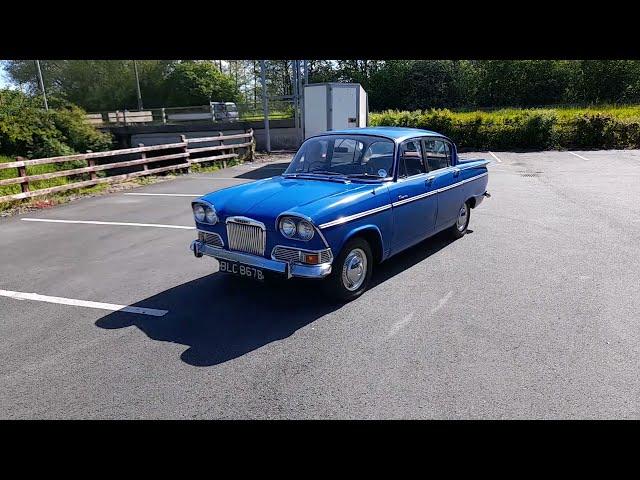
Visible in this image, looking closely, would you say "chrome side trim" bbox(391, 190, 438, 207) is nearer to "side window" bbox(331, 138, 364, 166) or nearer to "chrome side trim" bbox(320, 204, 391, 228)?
"chrome side trim" bbox(320, 204, 391, 228)

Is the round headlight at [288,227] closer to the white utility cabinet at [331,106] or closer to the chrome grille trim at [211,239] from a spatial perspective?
the chrome grille trim at [211,239]

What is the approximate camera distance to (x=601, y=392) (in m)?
3.12

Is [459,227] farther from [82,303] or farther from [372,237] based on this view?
[82,303]

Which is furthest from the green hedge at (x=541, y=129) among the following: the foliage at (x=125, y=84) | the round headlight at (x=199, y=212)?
the foliage at (x=125, y=84)

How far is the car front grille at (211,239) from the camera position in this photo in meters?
4.79

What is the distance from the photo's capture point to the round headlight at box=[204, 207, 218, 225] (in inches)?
187

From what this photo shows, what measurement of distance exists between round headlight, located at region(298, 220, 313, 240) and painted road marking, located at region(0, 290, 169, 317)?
5.36 feet

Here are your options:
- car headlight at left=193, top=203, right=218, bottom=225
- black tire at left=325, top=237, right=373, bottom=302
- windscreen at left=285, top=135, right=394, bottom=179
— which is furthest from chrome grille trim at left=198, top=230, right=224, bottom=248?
windscreen at left=285, top=135, right=394, bottom=179

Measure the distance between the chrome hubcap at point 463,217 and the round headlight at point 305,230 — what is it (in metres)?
3.40

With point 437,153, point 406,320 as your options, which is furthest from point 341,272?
point 437,153

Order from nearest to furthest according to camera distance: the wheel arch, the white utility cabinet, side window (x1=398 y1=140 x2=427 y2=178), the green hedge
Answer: the wheel arch
side window (x1=398 y1=140 x2=427 y2=178)
the white utility cabinet
the green hedge

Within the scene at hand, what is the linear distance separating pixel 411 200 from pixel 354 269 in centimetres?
125
